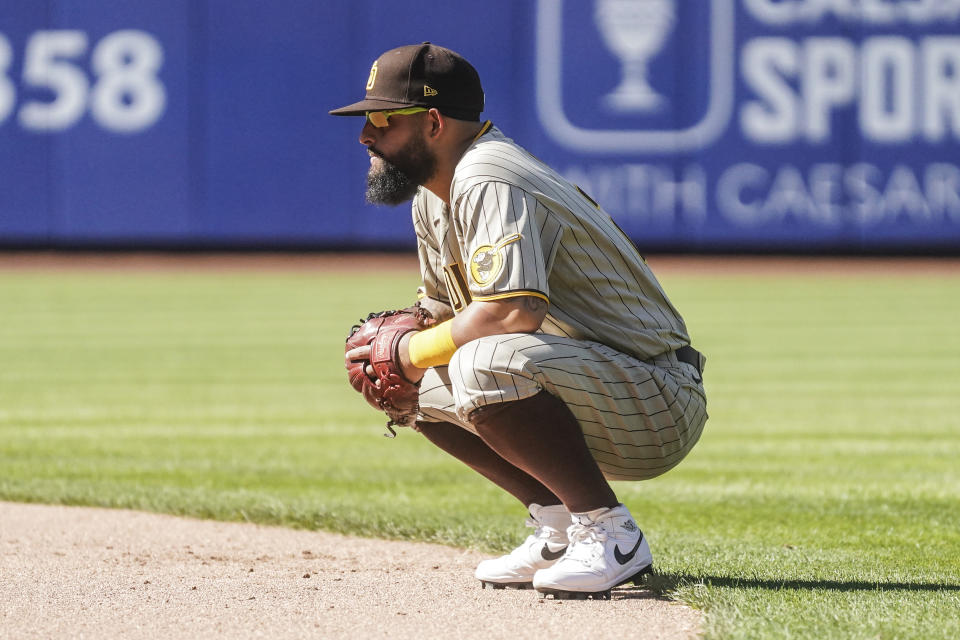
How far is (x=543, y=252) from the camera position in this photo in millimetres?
3488

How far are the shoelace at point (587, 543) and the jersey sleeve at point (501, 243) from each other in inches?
24.5

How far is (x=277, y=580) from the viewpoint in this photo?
391 cm

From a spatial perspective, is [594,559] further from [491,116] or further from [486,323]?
[491,116]

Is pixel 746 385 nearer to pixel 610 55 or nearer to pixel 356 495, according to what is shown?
pixel 356 495

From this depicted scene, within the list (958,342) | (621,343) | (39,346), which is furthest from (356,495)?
(958,342)

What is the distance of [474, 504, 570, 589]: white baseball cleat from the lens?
12.3ft

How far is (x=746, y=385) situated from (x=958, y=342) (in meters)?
3.47

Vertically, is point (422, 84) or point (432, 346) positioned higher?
point (422, 84)

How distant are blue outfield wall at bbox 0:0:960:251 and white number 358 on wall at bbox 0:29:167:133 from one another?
3 centimetres

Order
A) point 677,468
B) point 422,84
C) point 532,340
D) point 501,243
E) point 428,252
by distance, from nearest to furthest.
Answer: point 501,243 → point 532,340 → point 422,84 → point 428,252 → point 677,468

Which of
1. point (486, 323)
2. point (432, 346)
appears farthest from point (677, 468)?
point (486, 323)

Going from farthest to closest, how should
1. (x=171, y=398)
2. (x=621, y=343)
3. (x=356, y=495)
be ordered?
(x=171, y=398)
(x=356, y=495)
(x=621, y=343)

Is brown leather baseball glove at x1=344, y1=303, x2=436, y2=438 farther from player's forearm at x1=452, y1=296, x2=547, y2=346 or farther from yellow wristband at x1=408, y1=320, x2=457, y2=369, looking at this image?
player's forearm at x1=452, y1=296, x2=547, y2=346

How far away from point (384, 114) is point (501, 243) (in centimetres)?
51
